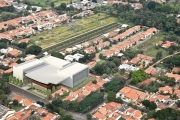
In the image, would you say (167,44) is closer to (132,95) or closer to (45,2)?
(132,95)

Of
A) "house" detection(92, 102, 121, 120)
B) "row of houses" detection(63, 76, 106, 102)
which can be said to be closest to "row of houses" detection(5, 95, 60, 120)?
"row of houses" detection(63, 76, 106, 102)

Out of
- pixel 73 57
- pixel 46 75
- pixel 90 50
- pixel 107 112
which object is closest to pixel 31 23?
pixel 90 50

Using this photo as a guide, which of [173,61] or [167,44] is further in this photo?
[167,44]

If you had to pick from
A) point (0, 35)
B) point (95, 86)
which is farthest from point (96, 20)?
point (95, 86)

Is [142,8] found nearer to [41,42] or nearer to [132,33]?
[132,33]

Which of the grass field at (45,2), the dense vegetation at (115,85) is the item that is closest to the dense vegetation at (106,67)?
the dense vegetation at (115,85)

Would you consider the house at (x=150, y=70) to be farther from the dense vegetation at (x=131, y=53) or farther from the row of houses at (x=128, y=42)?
the row of houses at (x=128, y=42)

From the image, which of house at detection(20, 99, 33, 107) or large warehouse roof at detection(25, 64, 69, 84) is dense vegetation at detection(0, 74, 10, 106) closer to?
house at detection(20, 99, 33, 107)

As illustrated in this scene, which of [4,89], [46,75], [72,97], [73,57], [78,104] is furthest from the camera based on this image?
[73,57]
